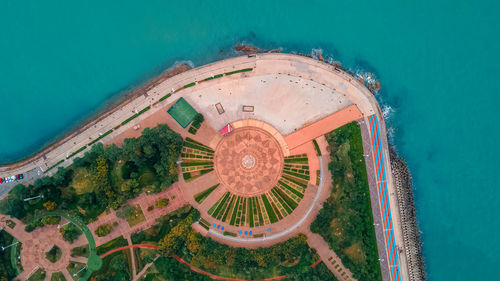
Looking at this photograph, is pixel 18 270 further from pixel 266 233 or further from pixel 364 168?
pixel 364 168

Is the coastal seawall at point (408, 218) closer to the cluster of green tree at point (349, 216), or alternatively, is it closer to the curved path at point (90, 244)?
the cluster of green tree at point (349, 216)

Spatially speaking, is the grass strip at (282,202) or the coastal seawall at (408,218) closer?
the coastal seawall at (408,218)

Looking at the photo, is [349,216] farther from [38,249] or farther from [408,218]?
[38,249]

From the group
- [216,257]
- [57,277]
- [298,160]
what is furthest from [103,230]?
[298,160]

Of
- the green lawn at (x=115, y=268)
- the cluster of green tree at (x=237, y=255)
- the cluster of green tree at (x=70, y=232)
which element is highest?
the cluster of green tree at (x=70, y=232)

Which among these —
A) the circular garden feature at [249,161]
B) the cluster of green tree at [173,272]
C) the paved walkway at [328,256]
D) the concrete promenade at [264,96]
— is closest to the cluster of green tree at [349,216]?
the paved walkway at [328,256]

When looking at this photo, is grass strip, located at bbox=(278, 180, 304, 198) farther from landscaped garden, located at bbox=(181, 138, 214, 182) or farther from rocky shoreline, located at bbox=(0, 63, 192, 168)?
rocky shoreline, located at bbox=(0, 63, 192, 168)

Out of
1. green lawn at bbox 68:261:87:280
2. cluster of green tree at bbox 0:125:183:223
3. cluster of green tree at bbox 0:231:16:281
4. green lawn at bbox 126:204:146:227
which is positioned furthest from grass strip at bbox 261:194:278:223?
cluster of green tree at bbox 0:231:16:281
